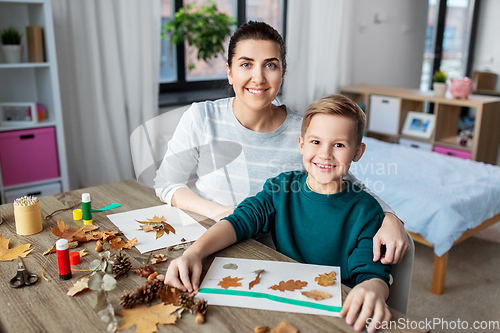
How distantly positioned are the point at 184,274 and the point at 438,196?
5.10 ft

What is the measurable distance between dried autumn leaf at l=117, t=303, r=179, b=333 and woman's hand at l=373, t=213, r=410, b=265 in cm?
46

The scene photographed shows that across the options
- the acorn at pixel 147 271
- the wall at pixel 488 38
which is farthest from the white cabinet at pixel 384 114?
the acorn at pixel 147 271

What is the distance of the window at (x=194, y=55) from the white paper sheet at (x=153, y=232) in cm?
204

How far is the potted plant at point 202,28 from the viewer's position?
304cm

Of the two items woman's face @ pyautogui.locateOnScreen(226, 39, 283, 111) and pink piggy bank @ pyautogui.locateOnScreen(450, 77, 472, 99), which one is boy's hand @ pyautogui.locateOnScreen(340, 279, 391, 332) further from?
pink piggy bank @ pyautogui.locateOnScreen(450, 77, 472, 99)

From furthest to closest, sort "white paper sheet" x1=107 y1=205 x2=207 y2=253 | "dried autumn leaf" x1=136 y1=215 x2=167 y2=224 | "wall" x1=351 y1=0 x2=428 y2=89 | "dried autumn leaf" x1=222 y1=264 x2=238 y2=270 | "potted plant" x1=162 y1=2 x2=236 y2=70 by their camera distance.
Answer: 1. "wall" x1=351 y1=0 x2=428 y2=89
2. "potted plant" x1=162 y1=2 x2=236 y2=70
3. "dried autumn leaf" x1=136 y1=215 x2=167 y2=224
4. "white paper sheet" x1=107 y1=205 x2=207 y2=253
5. "dried autumn leaf" x1=222 y1=264 x2=238 y2=270

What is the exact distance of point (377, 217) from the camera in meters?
1.04

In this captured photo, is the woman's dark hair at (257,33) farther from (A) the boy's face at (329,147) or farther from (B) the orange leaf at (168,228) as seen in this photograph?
(B) the orange leaf at (168,228)

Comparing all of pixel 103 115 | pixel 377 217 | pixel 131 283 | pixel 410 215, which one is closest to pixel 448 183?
pixel 410 215

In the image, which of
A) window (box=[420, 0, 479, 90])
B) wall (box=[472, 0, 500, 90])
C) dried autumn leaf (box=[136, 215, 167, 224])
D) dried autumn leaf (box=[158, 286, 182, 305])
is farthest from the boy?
wall (box=[472, 0, 500, 90])

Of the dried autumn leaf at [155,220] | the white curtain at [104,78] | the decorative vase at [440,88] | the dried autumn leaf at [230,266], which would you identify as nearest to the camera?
the dried autumn leaf at [230,266]

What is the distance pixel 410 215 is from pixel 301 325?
4.66 ft

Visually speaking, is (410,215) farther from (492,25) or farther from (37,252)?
(492,25)

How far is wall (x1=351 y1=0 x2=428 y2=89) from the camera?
4234mm
